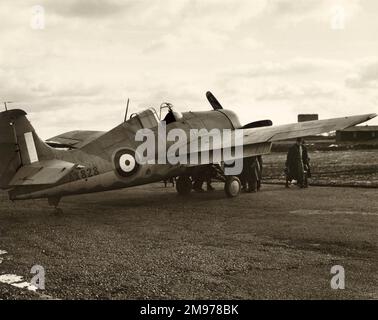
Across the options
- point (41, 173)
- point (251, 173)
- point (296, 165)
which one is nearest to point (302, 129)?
point (251, 173)

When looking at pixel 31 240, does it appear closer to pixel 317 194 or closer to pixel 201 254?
pixel 201 254

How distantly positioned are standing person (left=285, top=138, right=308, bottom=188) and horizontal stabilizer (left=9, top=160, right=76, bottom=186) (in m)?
9.67

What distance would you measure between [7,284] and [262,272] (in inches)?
138

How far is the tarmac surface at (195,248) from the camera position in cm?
610

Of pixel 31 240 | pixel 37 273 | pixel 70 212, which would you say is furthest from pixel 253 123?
pixel 37 273

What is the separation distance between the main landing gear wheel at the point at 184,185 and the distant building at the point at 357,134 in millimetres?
56748

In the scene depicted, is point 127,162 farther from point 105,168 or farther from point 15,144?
point 15,144

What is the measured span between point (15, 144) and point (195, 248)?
5940 mm

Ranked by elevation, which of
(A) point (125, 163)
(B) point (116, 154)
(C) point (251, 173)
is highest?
(B) point (116, 154)

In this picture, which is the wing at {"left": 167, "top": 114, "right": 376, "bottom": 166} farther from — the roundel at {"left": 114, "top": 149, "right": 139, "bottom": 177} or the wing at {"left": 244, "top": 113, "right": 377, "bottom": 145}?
the roundel at {"left": 114, "top": 149, "right": 139, "bottom": 177}

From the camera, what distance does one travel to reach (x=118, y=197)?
1698cm

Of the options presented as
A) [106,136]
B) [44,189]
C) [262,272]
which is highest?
[106,136]

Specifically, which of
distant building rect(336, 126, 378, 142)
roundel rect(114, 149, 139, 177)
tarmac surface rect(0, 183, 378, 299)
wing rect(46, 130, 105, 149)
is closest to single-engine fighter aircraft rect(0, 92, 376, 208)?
roundel rect(114, 149, 139, 177)

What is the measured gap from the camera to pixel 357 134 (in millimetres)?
70938
